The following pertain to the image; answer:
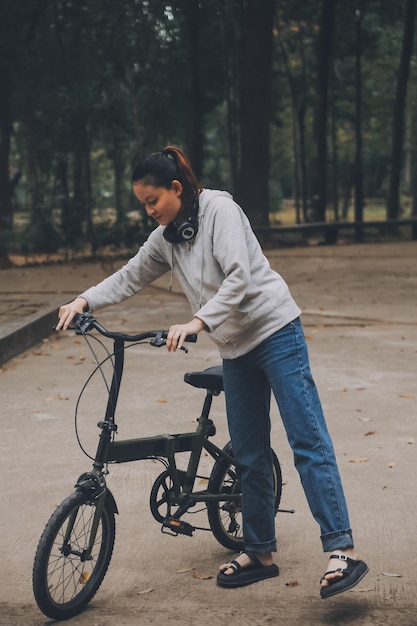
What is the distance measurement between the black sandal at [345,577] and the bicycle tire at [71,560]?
0.91m

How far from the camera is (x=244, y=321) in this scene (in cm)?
428

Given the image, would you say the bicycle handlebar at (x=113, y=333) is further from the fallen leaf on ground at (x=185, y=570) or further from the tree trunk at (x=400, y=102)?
the tree trunk at (x=400, y=102)

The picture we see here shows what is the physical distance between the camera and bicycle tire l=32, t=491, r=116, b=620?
13.3 ft

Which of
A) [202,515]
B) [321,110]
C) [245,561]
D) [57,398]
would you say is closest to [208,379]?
[245,561]

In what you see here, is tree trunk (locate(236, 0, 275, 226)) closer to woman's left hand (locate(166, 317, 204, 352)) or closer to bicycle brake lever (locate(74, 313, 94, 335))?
bicycle brake lever (locate(74, 313, 94, 335))

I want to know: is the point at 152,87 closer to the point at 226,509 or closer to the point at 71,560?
the point at 226,509

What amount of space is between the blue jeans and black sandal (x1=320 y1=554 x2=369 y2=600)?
2.7 inches

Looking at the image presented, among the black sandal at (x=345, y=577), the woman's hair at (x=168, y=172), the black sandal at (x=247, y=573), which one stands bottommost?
the black sandal at (x=247, y=573)

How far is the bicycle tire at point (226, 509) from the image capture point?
4836 millimetres

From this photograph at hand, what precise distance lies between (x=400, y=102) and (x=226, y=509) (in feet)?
95.7

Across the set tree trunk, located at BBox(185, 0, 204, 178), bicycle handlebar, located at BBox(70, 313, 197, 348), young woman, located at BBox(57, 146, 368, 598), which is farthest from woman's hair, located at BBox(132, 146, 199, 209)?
tree trunk, located at BBox(185, 0, 204, 178)

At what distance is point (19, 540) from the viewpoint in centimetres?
511

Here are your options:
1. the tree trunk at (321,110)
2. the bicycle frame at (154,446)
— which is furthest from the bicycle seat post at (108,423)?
the tree trunk at (321,110)

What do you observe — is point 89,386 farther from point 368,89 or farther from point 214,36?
point 368,89
